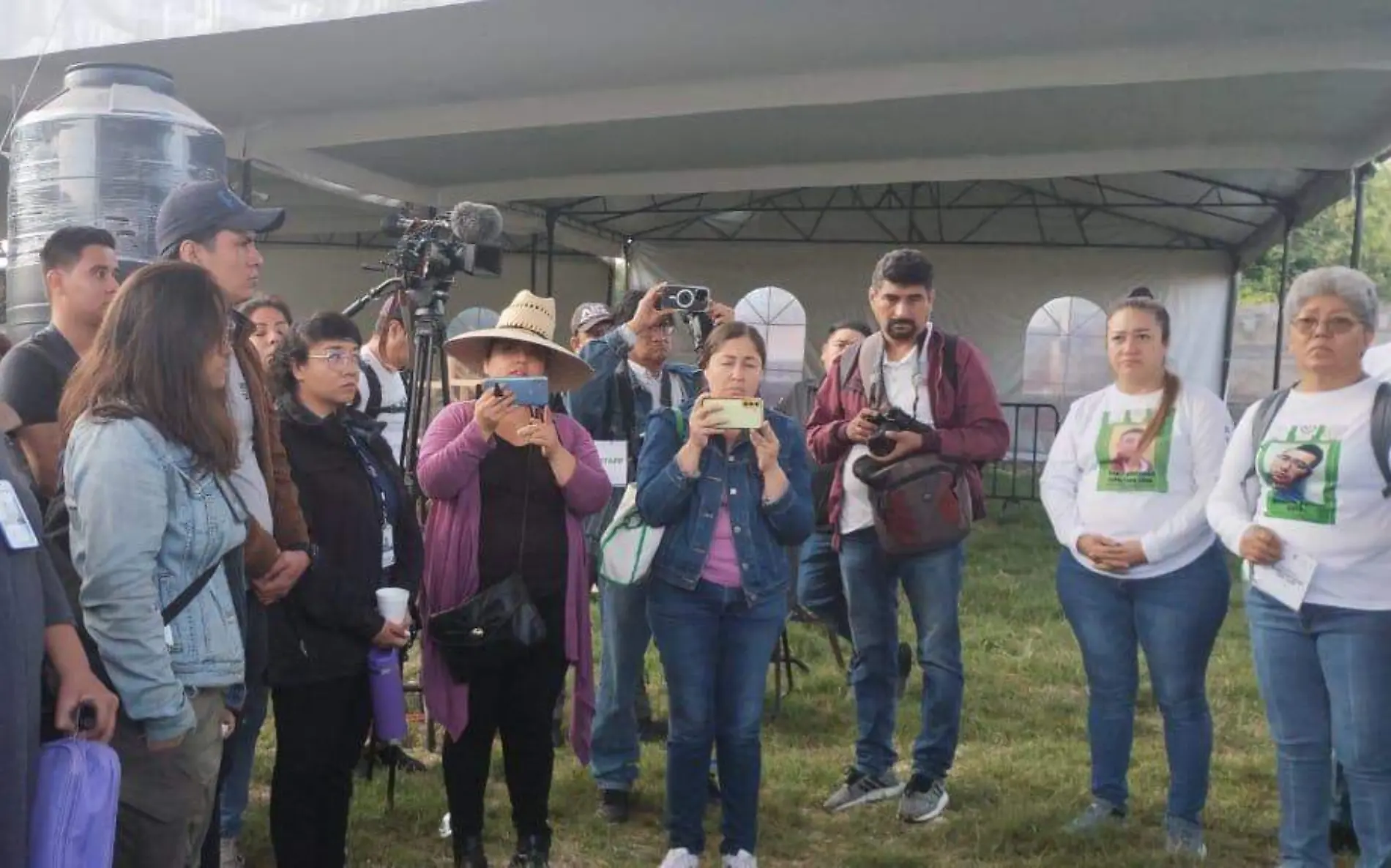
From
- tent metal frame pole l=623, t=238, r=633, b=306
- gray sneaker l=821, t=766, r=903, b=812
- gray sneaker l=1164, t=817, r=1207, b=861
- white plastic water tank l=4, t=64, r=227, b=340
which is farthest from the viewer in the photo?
tent metal frame pole l=623, t=238, r=633, b=306

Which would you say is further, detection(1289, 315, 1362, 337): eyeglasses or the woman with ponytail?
the woman with ponytail

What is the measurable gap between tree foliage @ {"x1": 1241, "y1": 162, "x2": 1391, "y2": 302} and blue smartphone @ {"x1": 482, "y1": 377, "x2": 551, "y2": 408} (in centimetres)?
2214

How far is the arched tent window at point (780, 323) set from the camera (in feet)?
56.5

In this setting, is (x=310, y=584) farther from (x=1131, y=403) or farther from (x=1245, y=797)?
(x=1245, y=797)

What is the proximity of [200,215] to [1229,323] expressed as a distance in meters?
16.3

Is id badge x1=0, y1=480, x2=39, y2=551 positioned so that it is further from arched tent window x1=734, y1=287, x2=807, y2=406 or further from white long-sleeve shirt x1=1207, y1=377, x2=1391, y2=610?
arched tent window x1=734, y1=287, x2=807, y2=406

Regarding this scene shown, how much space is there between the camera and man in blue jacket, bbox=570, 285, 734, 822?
3428 millimetres

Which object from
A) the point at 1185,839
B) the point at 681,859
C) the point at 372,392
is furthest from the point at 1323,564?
the point at 372,392

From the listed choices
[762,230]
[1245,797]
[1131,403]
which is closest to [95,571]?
[1131,403]

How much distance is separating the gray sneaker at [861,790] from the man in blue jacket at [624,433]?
67 cm

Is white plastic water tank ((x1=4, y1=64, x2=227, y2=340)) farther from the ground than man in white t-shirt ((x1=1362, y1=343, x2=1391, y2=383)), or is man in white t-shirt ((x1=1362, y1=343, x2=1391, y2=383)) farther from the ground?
white plastic water tank ((x1=4, y1=64, x2=227, y2=340))

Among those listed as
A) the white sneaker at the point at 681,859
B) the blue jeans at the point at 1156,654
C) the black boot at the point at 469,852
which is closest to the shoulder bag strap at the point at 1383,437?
the blue jeans at the point at 1156,654

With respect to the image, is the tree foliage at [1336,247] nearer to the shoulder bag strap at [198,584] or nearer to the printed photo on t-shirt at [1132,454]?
the printed photo on t-shirt at [1132,454]

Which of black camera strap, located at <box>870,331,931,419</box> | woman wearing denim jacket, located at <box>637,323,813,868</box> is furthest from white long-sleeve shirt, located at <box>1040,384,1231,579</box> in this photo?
woman wearing denim jacket, located at <box>637,323,813,868</box>
